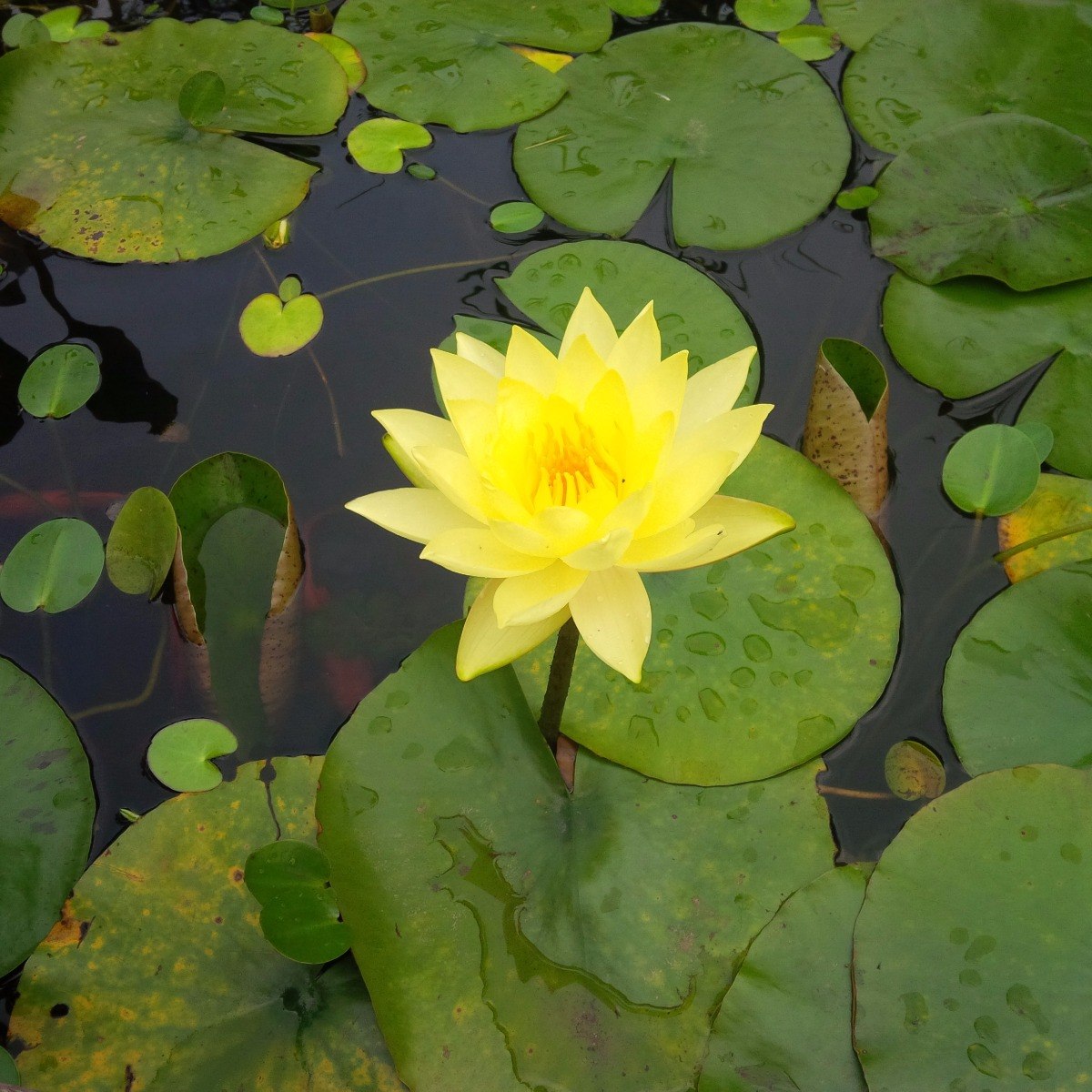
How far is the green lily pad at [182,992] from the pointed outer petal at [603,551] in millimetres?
888

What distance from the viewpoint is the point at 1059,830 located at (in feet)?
5.09

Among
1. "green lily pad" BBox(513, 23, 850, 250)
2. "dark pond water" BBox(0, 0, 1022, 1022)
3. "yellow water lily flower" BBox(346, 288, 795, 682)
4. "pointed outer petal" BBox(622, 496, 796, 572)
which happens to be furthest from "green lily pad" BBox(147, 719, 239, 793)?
"green lily pad" BBox(513, 23, 850, 250)

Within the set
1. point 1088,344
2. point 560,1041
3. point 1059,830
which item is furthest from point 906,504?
point 560,1041

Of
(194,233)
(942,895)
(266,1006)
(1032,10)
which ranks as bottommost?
(266,1006)

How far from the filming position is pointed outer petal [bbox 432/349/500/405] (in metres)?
1.47

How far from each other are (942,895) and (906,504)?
995 mm

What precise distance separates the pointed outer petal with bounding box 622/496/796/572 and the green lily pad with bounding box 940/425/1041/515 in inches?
35.6

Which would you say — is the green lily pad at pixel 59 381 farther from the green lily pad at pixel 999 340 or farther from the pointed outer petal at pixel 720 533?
the green lily pad at pixel 999 340

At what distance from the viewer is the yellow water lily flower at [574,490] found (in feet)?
4.28

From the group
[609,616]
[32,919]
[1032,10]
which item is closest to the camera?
[609,616]

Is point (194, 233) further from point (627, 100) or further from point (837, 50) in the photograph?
→ point (837, 50)

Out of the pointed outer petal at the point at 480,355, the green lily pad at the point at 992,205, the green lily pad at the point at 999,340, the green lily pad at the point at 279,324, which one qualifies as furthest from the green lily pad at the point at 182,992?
the green lily pad at the point at 992,205

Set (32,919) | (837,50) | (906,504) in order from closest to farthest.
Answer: (32,919)
(906,504)
(837,50)

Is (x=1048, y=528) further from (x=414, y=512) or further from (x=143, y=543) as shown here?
(x=143, y=543)
